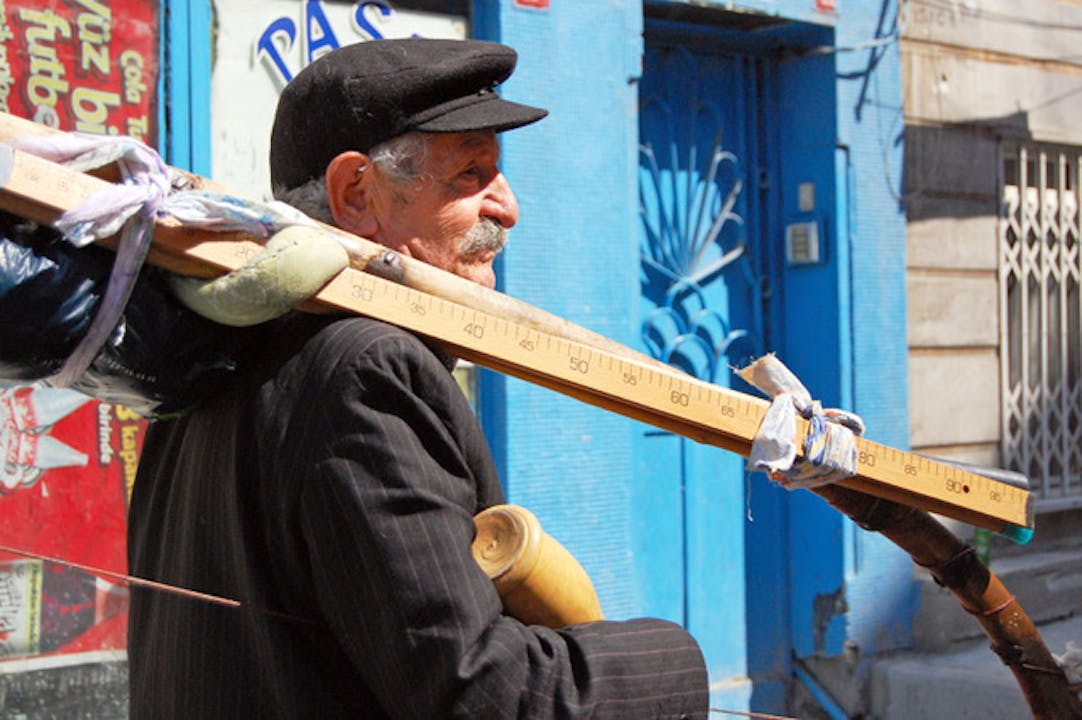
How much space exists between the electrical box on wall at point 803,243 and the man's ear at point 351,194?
370 cm

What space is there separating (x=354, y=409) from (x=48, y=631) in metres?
0.76

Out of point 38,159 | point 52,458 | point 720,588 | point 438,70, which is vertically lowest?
point 720,588

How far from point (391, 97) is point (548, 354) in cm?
40

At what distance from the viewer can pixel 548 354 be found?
1434mm

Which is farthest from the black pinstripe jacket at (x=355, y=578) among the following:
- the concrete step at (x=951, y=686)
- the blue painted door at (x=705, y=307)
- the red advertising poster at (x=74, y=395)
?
the concrete step at (x=951, y=686)

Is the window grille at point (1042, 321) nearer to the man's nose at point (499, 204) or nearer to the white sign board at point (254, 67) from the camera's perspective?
the white sign board at point (254, 67)

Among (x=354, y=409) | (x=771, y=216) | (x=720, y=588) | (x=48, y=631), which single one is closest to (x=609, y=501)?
(x=720, y=588)

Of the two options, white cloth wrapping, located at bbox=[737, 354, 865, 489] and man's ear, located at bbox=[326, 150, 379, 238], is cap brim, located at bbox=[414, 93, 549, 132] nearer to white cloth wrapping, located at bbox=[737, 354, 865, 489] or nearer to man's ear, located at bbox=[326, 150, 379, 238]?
man's ear, located at bbox=[326, 150, 379, 238]

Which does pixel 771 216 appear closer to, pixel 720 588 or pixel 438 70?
pixel 720 588

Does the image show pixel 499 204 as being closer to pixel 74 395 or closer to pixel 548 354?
pixel 548 354

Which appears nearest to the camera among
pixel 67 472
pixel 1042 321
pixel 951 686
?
pixel 67 472

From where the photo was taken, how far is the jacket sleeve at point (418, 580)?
1221 mm

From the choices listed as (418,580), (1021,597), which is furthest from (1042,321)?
(418,580)

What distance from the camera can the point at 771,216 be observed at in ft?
17.2
